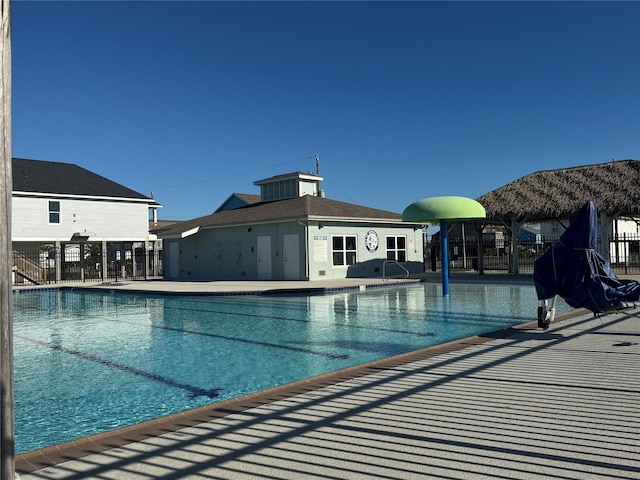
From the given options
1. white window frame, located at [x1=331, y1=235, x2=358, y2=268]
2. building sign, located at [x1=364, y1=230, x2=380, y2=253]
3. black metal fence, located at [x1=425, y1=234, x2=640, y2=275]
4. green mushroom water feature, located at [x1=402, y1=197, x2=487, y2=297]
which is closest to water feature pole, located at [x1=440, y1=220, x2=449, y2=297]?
green mushroom water feature, located at [x1=402, y1=197, x2=487, y2=297]

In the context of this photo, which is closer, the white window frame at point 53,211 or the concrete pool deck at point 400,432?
the concrete pool deck at point 400,432

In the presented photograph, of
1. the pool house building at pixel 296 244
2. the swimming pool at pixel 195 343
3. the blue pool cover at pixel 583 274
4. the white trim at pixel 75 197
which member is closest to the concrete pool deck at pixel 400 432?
the swimming pool at pixel 195 343

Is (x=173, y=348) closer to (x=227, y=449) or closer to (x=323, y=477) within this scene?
(x=227, y=449)

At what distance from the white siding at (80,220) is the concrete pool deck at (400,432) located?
84.4ft

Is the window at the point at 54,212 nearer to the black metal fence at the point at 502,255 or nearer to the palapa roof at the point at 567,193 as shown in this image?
the black metal fence at the point at 502,255

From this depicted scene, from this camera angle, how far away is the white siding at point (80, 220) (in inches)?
1040

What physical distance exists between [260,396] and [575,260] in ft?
19.1

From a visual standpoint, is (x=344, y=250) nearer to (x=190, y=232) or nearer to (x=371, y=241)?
(x=371, y=241)

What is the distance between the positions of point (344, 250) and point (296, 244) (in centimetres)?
249

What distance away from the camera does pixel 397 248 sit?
26.4 m

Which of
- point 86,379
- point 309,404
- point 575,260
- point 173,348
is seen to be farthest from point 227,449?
point 575,260

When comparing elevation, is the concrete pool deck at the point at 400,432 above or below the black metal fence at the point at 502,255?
below

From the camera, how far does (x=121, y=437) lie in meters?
4.00

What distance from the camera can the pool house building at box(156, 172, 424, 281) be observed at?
2245cm
